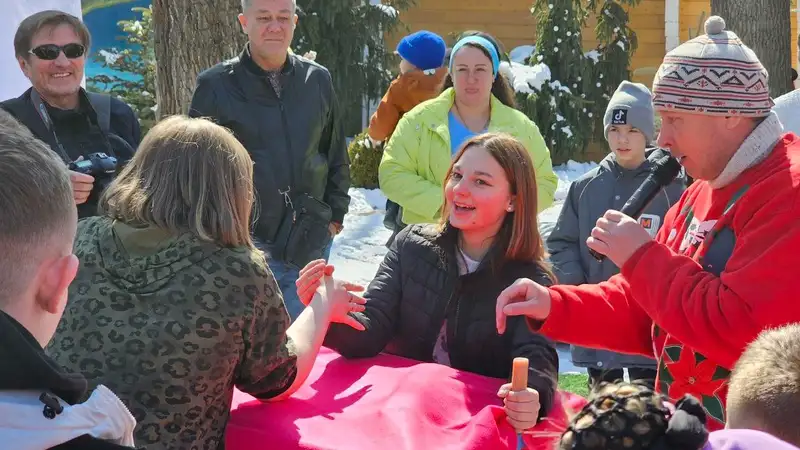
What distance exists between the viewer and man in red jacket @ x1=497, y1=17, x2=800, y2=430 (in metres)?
2.37

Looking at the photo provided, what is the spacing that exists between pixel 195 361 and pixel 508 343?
44.7 inches

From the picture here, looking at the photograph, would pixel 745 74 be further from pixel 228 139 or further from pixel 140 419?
pixel 140 419

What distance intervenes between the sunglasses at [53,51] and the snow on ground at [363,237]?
3.99m

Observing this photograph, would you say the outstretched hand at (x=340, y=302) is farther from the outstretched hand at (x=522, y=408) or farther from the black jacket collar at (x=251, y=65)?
the black jacket collar at (x=251, y=65)

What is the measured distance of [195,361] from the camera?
8.87 feet

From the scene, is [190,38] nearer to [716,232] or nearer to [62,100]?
[62,100]

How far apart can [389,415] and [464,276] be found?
0.72 meters

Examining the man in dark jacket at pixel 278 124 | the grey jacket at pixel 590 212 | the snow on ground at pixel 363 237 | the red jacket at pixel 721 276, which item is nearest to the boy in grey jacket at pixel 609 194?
the grey jacket at pixel 590 212

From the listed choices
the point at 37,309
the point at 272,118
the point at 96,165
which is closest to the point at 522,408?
the point at 37,309

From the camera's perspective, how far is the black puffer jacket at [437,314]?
11.1ft

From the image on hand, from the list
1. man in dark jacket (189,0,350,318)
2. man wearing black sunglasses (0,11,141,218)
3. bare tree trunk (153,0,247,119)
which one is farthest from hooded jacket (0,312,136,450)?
bare tree trunk (153,0,247,119)

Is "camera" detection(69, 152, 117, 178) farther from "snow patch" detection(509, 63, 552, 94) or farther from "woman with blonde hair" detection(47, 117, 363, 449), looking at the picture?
"snow patch" detection(509, 63, 552, 94)

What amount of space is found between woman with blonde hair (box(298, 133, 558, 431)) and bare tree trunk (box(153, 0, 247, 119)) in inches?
92.1

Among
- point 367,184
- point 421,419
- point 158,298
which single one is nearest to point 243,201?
point 158,298
